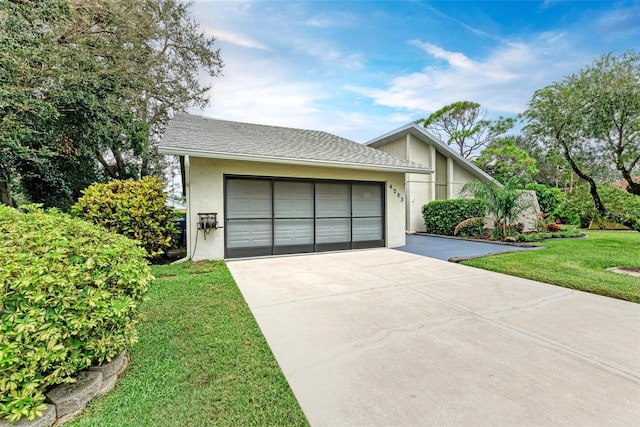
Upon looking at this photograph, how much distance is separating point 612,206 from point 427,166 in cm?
765

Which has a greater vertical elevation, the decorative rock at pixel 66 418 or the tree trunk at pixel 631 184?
the tree trunk at pixel 631 184

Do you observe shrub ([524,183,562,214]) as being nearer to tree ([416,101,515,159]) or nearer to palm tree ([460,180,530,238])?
palm tree ([460,180,530,238])

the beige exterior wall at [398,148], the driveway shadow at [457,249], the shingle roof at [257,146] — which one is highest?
the beige exterior wall at [398,148]

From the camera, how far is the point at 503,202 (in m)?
9.45

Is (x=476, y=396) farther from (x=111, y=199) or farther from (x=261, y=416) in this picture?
(x=111, y=199)

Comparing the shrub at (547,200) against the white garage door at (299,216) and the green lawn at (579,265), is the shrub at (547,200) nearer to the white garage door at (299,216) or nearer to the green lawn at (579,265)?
the green lawn at (579,265)

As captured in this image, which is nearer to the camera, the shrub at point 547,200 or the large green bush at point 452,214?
the large green bush at point 452,214

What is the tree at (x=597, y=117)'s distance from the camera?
242 inches

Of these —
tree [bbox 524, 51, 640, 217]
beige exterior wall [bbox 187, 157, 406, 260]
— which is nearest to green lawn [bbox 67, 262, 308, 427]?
beige exterior wall [bbox 187, 157, 406, 260]

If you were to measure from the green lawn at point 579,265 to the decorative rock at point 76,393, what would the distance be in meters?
6.39

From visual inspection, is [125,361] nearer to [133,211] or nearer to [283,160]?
[133,211]

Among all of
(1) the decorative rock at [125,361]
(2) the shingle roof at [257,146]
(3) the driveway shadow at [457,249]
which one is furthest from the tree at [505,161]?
(1) the decorative rock at [125,361]

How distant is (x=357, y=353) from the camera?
2.61 meters

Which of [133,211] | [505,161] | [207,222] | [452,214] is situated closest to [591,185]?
[452,214]
